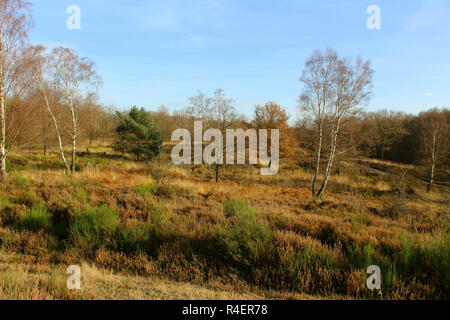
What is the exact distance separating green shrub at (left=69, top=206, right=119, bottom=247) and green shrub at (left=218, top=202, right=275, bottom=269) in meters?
2.62

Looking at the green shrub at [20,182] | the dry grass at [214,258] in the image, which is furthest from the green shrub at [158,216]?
the green shrub at [20,182]

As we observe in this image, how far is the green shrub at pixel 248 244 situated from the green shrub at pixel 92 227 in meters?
2.62

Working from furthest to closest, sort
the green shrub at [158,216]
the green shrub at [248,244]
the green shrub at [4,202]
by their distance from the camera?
the green shrub at [4,202], the green shrub at [158,216], the green shrub at [248,244]

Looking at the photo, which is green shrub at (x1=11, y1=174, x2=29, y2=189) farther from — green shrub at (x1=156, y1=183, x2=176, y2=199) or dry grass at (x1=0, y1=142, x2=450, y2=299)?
green shrub at (x1=156, y1=183, x2=176, y2=199)

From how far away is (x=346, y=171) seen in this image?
2833cm

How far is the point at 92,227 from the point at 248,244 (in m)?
3.70

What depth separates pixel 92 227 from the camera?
540 cm

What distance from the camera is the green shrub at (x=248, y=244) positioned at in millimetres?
4074

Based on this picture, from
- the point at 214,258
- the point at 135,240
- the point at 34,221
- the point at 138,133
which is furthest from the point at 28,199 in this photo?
Answer: the point at 138,133

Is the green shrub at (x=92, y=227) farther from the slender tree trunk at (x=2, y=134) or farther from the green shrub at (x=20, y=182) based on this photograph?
the slender tree trunk at (x=2, y=134)

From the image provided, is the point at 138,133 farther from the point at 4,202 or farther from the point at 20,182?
the point at 4,202

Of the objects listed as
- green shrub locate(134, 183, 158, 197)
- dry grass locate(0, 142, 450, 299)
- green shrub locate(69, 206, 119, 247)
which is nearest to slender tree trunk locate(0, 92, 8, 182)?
dry grass locate(0, 142, 450, 299)

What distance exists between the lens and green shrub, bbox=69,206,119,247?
497 cm
